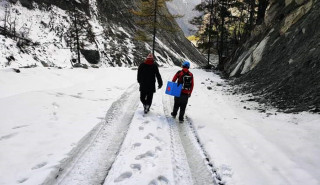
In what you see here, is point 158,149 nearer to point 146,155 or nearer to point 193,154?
point 146,155

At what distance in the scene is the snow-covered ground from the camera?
4.35 m

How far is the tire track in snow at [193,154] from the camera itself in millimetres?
4426

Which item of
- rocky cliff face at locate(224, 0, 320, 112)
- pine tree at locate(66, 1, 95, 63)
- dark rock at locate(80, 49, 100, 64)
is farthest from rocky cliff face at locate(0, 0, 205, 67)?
rocky cliff face at locate(224, 0, 320, 112)

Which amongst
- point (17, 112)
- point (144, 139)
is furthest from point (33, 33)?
point (144, 139)

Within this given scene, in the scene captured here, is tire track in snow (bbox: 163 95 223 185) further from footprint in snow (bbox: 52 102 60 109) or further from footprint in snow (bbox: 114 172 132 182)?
footprint in snow (bbox: 52 102 60 109)

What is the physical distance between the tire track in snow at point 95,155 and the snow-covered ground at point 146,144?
0.02m

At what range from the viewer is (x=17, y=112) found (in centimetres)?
697

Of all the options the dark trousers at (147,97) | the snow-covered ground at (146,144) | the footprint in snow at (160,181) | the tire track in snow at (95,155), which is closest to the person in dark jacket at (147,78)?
the dark trousers at (147,97)

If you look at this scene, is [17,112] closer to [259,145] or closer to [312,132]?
[259,145]

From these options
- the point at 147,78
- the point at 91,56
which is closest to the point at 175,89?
the point at 147,78

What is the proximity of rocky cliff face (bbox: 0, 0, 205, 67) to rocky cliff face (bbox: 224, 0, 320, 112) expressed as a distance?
17.9 meters

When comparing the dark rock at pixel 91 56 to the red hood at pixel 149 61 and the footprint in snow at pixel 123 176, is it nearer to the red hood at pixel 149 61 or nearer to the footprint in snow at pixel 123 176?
the red hood at pixel 149 61

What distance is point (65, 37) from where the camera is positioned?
3366 centimetres

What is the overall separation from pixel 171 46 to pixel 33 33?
35051mm
